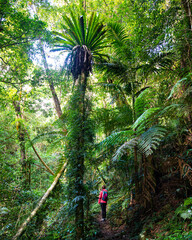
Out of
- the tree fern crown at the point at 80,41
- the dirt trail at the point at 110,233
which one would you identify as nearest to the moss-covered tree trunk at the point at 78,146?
the tree fern crown at the point at 80,41

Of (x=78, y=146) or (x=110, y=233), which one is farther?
(x=110, y=233)

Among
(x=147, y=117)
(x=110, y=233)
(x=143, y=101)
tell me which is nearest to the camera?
(x=147, y=117)

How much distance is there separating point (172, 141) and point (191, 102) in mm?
1089

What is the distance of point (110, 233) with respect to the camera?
3793 millimetres

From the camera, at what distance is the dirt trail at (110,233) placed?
11.0ft

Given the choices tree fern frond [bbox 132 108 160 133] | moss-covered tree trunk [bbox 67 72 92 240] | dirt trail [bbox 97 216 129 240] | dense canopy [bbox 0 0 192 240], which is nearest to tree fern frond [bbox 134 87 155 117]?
dense canopy [bbox 0 0 192 240]

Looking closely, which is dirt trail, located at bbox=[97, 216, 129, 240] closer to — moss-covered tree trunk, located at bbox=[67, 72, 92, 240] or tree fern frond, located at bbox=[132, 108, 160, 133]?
moss-covered tree trunk, located at bbox=[67, 72, 92, 240]

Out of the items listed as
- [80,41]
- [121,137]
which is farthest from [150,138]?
[80,41]

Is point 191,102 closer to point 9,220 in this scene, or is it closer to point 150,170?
point 150,170

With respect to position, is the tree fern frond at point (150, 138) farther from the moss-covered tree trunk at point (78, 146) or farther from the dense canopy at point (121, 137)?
the moss-covered tree trunk at point (78, 146)

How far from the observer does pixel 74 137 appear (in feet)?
11.9

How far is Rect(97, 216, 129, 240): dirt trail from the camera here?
3357mm

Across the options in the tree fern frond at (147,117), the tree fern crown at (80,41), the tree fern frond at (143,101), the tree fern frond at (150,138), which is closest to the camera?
the tree fern frond at (150,138)

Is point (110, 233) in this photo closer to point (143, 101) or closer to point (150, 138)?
point (150, 138)
